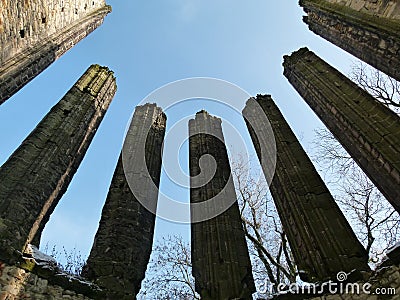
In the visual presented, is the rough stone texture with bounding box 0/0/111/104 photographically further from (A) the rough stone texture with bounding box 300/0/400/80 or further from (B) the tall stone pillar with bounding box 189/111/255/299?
(A) the rough stone texture with bounding box 300/0/400/80

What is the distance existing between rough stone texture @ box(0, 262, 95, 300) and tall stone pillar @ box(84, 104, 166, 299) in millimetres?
678

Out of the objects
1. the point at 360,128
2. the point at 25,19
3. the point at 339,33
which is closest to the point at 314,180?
the point at 360,128

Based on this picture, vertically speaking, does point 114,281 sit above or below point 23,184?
below

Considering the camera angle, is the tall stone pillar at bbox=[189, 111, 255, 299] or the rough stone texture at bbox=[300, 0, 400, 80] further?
the rough stone texture at bbox=[300, 0, 400, 80]

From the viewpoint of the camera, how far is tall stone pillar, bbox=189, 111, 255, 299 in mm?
6398

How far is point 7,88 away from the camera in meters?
8.22

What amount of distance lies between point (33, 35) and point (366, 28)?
26.2 ft

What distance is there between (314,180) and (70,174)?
523cm

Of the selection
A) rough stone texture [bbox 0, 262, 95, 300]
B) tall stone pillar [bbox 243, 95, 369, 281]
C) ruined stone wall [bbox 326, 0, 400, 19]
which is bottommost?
rough stone texture [bbox 0, 262, 95, 300]

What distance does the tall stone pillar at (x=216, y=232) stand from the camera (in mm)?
6398

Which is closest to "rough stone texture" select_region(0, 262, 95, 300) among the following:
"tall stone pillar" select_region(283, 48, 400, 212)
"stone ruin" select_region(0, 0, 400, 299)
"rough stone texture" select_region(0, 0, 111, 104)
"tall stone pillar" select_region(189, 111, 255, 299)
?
"stone ruin" select_region(0, 0, 400, 299)

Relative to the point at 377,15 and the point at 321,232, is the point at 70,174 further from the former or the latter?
the point at 377,15

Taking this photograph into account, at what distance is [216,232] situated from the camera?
7.47 metres

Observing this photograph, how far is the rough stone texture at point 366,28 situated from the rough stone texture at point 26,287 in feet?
24.0
